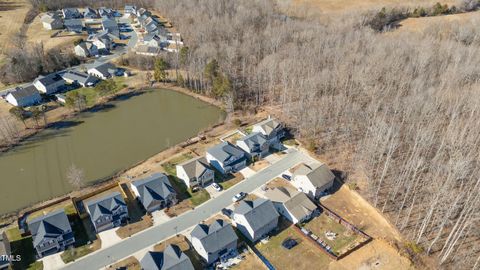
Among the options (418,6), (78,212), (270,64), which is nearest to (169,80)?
(270,64)

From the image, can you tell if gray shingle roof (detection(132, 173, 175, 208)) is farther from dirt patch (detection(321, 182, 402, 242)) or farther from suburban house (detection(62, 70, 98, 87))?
suburban house (detection(62, 70, 98, 87))

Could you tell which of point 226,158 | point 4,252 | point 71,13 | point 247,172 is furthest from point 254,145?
point 71,13

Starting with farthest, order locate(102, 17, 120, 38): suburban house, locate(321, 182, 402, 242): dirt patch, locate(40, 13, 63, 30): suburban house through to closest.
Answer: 1. locate(40, 13, 63, 30): suburban house
2. locate(102, 17, 120, 38): suburban house
3. locate(321, 182, 402, 242): dirt patch

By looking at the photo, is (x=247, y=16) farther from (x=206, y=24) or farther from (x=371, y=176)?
(x=371, y=176)

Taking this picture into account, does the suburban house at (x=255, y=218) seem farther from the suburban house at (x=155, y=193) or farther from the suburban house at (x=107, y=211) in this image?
the suburban house at (x=107, y=211)

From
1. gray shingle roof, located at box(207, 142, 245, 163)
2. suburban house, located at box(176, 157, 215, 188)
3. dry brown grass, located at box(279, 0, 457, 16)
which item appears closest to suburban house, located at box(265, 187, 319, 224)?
gray shingle roof, located at box(207, 142, 245, 163)

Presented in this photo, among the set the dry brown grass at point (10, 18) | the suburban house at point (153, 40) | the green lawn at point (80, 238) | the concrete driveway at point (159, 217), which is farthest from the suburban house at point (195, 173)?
the dry brown grass at point (10, 18)
